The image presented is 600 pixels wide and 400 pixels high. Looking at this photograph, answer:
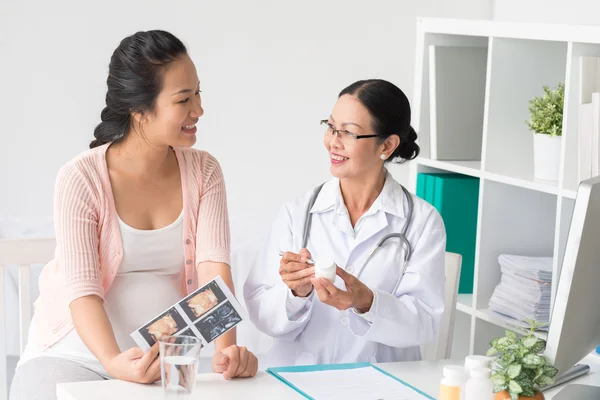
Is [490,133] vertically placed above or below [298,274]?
above

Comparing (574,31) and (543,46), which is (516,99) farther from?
(574,31)

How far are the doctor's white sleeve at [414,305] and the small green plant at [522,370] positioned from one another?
59 centimetres

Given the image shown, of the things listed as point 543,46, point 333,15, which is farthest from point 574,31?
point 333,15

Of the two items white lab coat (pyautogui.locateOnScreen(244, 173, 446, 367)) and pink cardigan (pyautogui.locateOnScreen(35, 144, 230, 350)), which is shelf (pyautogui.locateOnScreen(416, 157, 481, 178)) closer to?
white lab coat (pyautogui.locateOnScreen(244, 173, 446, 367))

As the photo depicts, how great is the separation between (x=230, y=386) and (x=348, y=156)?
2.42ft

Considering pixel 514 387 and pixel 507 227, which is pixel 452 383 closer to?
pixel 514 387

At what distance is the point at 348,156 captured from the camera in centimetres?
235

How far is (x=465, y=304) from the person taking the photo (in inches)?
121

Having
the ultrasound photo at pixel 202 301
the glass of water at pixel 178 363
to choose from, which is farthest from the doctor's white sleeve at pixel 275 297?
the glass of water at pixel 178 363

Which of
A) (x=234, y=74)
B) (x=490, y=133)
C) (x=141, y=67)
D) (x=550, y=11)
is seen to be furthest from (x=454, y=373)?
(x=550, y=11)

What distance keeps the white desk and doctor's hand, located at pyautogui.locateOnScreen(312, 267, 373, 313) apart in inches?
7.7

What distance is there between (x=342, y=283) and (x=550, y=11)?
6.64ft

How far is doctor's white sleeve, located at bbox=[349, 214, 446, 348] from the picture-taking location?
2.18 m

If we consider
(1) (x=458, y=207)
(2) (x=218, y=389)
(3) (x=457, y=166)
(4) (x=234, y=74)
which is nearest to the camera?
(2) (x=218, y=389)
